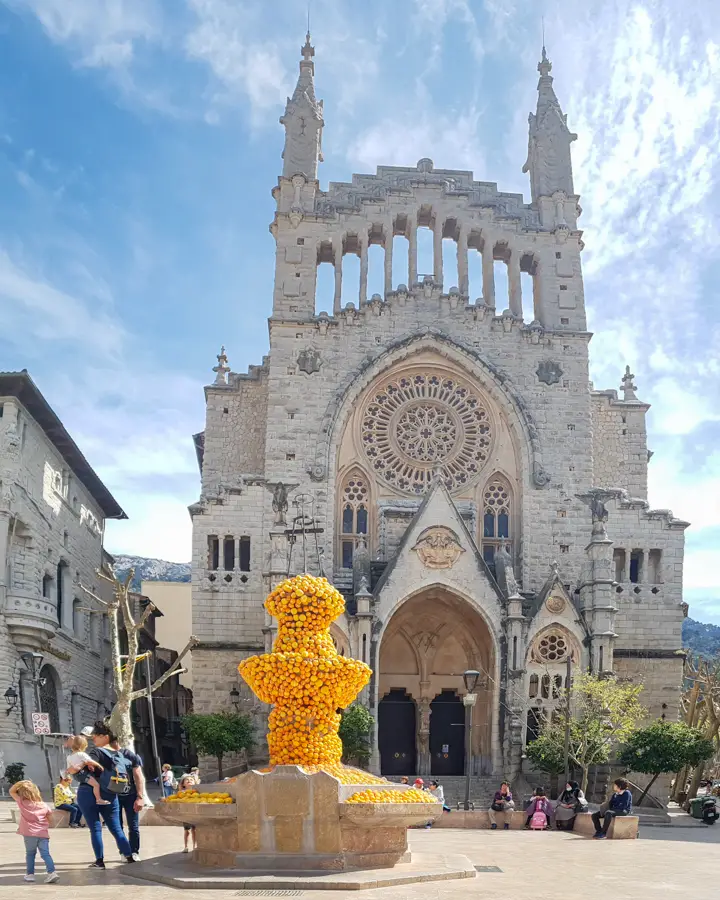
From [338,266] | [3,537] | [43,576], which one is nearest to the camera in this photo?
[3,537]

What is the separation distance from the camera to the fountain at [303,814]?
1216cm

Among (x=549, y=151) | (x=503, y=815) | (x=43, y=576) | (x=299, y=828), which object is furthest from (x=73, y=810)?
(x=549, y=151)

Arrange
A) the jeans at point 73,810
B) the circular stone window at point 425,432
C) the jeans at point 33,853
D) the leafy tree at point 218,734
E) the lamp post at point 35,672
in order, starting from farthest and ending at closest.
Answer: the circular stone window at point 425,432
the leafy tree at point 218,734
the lamp post at point 35,672
the jeans at point 73,810
the jeans at point 33,853

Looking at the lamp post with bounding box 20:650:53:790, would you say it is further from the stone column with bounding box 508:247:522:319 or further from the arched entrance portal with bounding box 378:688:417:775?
the stone column with bounding box 508:247:522:319

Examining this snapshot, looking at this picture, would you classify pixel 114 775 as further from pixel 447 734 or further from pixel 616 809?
pixel 447 734

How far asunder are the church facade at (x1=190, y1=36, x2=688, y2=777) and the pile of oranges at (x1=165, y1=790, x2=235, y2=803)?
20.8m

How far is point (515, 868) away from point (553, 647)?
22.3 metres

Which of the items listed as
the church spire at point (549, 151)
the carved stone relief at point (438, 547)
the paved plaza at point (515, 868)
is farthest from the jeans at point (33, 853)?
the church spire at point (549, 151)

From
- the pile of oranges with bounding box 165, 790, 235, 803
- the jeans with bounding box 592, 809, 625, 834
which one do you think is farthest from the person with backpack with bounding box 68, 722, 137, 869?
the jeans with bounding box 592, 809, 625, 834

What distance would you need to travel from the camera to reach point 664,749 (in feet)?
104

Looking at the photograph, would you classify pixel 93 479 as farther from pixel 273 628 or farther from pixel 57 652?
pixel 273 628

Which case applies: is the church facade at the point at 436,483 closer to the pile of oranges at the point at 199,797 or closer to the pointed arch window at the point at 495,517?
the pointed arch window at the point at 495,517

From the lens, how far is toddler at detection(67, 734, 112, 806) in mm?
11953

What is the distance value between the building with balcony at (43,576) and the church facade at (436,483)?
5.20 meters
